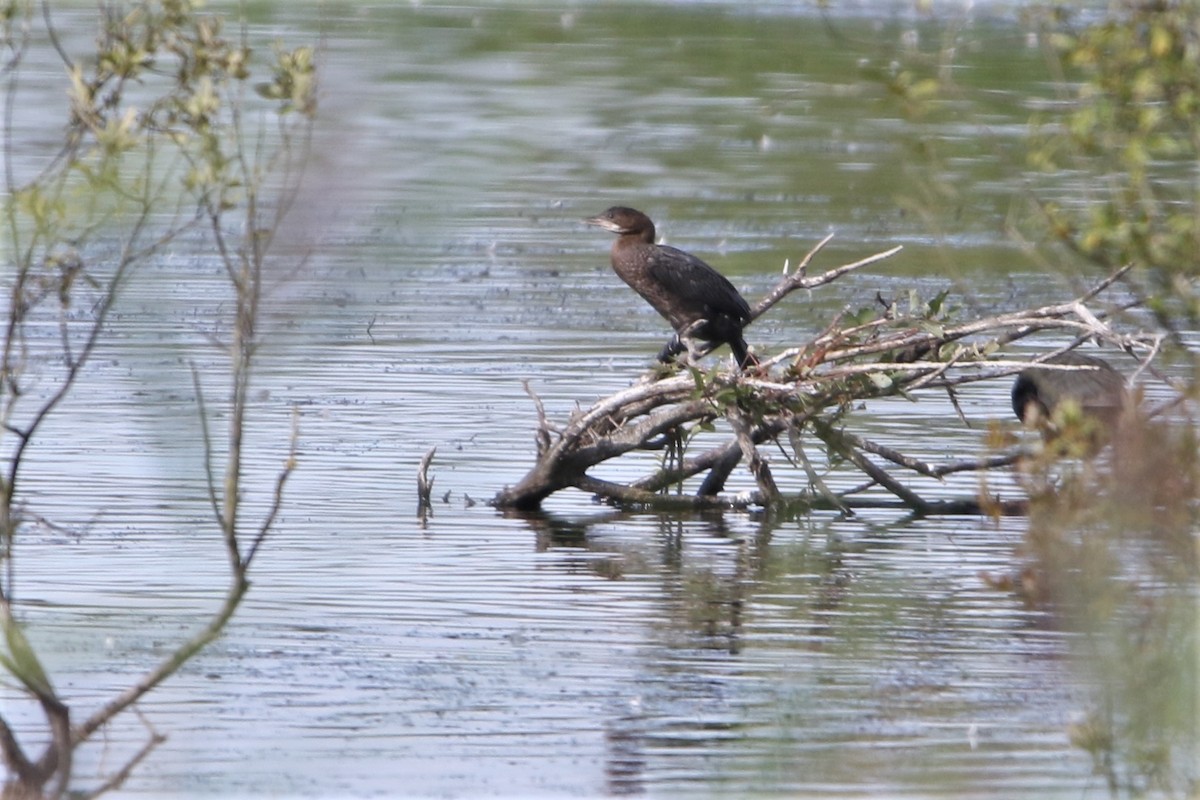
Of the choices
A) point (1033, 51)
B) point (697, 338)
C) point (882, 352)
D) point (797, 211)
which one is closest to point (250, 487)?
point (697, 338)

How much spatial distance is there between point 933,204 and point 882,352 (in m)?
3.59

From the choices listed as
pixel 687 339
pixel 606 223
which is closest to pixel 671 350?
pixel 687 339

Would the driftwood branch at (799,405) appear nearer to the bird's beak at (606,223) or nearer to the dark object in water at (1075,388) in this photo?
the dark object in water at (1075,388)

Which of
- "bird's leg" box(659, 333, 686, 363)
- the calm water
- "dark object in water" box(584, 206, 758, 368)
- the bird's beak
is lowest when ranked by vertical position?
the calm water

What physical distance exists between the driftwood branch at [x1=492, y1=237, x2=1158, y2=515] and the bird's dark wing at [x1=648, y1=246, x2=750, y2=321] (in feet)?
1.59

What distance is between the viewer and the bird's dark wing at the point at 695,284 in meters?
8.68

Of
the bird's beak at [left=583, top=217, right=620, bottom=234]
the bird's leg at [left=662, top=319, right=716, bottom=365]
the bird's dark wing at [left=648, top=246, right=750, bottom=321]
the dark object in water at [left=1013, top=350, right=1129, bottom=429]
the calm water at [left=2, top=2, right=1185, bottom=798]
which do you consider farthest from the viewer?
the bird's beak at [left=583, top=217, right=620, bottom=234]

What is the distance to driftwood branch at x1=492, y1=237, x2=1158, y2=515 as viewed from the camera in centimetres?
753

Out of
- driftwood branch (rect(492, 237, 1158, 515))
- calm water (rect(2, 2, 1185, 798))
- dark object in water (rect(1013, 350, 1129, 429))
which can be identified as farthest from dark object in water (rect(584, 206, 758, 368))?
dark object in water (rect(1013, 350, 1129, 429))

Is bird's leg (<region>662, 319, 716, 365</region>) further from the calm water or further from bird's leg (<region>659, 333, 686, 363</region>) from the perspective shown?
the calm water

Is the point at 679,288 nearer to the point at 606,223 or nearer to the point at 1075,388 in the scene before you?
the point at 606,223

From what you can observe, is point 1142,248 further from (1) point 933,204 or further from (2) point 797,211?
(2) point 797,211

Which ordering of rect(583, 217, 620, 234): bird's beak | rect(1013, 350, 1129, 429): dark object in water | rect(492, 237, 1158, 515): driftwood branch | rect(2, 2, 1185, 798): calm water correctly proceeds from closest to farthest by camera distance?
rect(2, 2, 1185, 798): calm water
rect(492, 237, 1158, 515): driftwood branch
rect(1013, 350, 1129, 429): dark object in water
rect(583, 217, 620, 234): bird's beak

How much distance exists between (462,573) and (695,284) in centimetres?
203
